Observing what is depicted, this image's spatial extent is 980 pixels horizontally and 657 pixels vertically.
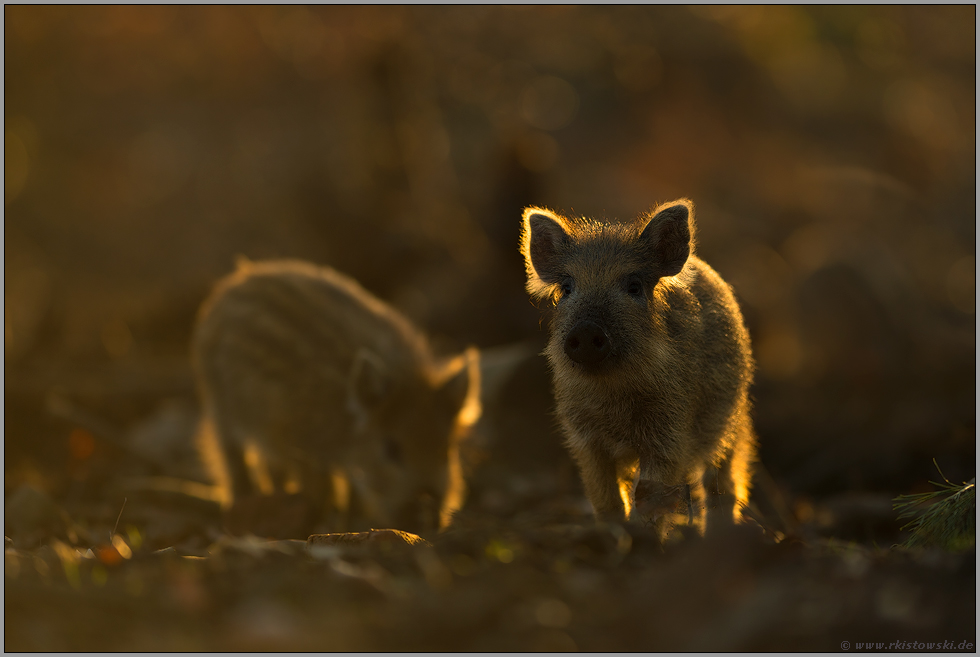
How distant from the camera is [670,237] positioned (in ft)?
13.2

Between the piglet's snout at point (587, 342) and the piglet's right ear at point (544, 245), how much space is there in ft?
2.02

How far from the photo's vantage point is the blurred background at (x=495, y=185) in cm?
795

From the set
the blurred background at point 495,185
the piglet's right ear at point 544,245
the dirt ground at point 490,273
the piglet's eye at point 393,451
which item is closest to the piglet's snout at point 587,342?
the piglet's right ear at point 544,245

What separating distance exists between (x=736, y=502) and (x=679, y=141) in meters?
15.2

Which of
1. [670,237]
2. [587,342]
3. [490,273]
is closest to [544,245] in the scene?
[670,237]

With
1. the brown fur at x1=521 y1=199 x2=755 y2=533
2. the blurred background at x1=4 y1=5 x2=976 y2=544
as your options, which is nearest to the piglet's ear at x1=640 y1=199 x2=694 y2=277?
the brown fur at x1=521 y1=199 x2=755 y2=533

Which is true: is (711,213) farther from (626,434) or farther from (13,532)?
(13,532)

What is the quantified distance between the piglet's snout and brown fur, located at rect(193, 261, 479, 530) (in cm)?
244

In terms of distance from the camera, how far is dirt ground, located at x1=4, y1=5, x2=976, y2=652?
2672mm

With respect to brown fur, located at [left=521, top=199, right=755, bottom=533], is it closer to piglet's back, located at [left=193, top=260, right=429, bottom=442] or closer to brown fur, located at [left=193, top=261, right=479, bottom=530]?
brown fur, located at [left=193, top=261, right=479, bottom=530]

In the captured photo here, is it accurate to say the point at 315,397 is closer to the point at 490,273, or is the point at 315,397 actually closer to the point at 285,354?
the point at 285,354

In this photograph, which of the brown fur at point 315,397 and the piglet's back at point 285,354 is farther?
the piglet's back at point 285,354

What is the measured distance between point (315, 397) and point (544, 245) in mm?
2887

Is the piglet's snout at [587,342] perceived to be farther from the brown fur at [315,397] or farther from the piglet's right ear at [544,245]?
the brown fur at [315,397]
